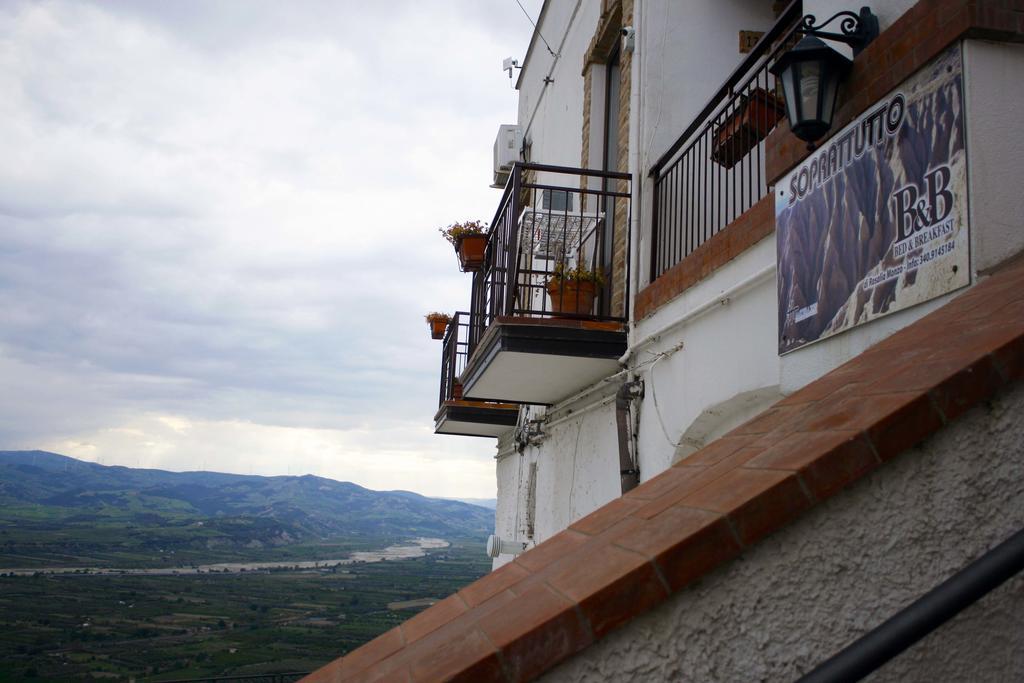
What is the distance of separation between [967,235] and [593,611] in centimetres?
187

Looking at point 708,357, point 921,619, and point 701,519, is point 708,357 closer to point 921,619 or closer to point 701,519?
point 701,519

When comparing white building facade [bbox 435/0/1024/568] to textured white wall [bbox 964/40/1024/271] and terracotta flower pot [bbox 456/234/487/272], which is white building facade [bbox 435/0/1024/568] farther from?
terracotta flower pot [bbox 456/234/487/272]

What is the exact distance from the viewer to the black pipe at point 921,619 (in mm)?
1394

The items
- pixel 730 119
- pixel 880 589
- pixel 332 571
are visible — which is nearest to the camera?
pixel 880 589

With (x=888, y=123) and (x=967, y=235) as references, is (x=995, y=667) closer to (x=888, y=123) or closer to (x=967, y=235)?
(x=967, y=235)

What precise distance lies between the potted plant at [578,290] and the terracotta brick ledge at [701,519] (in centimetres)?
452

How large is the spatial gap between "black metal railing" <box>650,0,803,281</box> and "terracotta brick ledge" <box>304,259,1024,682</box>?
3023 millimetres

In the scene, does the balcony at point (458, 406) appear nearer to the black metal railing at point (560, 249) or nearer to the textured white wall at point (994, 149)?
the black metal railing at point (560, 249)

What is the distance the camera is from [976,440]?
185cm

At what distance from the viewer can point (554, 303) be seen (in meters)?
7.09

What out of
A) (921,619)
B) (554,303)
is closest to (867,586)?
(921,619)

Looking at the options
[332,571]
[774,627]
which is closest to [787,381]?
[774,627]

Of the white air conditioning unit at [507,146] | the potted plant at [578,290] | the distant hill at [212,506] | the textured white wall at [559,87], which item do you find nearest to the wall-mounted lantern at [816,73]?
the potted plant at [578,290]

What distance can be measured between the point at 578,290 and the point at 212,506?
14080 centimetres
